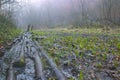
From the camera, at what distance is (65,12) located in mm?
51562

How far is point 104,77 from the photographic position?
5.50 meters

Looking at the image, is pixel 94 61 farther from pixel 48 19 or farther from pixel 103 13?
pixel 48 19

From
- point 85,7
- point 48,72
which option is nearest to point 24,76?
point 48,72

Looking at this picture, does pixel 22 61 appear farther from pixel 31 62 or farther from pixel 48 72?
pixel 48 72

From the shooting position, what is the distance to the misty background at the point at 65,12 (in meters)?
38.8

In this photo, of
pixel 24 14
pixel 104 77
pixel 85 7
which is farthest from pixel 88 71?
pixel 24 14

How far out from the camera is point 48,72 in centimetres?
554

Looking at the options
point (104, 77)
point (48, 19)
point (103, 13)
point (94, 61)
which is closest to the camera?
point (104, 77)

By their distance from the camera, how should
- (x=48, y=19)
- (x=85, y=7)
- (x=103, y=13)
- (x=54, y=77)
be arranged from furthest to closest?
(x=48, y=19)
(x=85, y=7)
(x=103, y=13)
(x=54, y=77)

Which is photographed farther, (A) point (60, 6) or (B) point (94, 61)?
(A) point (60, 6)

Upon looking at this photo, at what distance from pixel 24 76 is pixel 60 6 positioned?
5004 cm

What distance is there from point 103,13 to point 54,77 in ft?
123

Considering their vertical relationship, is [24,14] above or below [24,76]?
above

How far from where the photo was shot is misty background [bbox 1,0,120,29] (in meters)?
38.8
